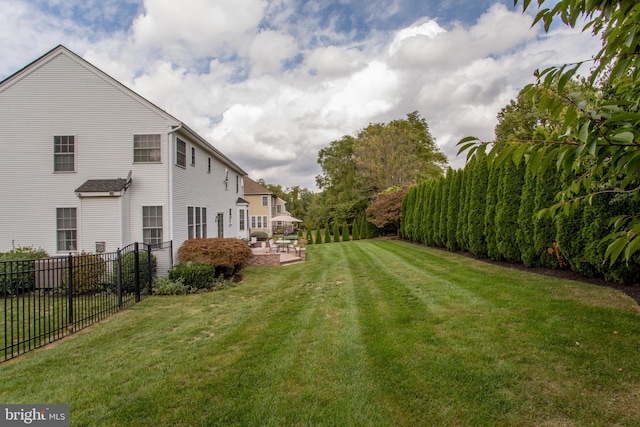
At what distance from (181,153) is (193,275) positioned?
481 cm

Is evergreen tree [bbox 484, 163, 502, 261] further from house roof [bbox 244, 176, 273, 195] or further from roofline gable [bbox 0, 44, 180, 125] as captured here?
house roof [bbox 244, 176, 273, 195]

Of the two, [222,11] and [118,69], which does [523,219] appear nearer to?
[222,11]

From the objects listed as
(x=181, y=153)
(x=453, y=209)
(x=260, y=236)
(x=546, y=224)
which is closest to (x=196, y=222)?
(x=181, y=153)

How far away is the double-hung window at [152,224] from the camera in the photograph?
10.5 metres

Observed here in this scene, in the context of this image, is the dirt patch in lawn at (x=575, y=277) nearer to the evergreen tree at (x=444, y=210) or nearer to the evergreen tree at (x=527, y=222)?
the evergreen tree at (x=527, y=222)

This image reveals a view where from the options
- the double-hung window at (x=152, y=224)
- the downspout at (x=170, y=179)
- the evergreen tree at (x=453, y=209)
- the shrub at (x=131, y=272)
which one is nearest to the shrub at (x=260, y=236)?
the double-hung window at (x=152, y=224)

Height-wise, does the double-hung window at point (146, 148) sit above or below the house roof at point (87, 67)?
below

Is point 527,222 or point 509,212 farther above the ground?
point 509,212

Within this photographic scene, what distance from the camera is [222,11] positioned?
8.85 m

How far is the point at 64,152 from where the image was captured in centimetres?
1054

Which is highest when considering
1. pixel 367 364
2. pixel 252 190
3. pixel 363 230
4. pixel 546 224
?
pixel 252 190

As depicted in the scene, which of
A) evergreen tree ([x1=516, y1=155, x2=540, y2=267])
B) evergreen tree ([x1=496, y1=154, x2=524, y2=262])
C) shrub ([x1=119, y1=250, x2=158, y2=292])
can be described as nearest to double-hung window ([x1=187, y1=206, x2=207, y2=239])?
shrub ([x1=119, y1=250, x2=158, y2=292])

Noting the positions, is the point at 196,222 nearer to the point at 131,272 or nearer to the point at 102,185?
the point at 102,185

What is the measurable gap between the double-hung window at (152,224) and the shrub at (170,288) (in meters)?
1.92
